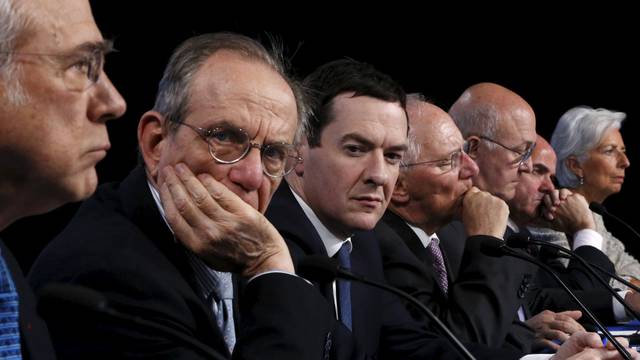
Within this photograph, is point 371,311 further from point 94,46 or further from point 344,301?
point 94,46

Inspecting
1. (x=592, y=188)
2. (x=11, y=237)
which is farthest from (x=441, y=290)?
(x=592, y=188)

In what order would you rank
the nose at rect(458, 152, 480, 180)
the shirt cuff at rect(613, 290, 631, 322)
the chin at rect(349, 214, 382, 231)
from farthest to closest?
the shirt cuff at rect(613, 290, 631, 322), the nose at rect(458, 152, 480, 180), the chin at rect(349, 214, 382, 231)

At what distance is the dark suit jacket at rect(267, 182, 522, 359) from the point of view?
8.21 feet

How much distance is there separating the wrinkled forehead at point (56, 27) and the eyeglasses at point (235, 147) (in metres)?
0.50

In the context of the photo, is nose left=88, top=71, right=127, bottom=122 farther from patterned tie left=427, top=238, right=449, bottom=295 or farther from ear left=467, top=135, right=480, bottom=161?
ear left=467, top=135, right=480, bottom=161

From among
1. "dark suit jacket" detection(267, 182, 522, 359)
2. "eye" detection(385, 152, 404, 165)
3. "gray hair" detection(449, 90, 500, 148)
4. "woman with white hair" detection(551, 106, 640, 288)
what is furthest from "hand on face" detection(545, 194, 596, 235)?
"dark suit jacket" detection(267, 182, 522, 359)

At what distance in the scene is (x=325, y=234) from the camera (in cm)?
274

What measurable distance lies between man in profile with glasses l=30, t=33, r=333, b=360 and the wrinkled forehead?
43 cm

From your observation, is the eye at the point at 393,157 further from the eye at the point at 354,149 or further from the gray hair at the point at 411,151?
the gray hair at the point at 411,151

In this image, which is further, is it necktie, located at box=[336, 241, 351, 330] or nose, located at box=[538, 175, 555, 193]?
nose, located at box=[538, 175, 555, 193]

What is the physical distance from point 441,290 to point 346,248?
43 centimetres

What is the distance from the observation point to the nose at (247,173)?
1941mm

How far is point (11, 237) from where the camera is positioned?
11.2 ft

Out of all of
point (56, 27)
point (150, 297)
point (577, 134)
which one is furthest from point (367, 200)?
point (577, 134)
